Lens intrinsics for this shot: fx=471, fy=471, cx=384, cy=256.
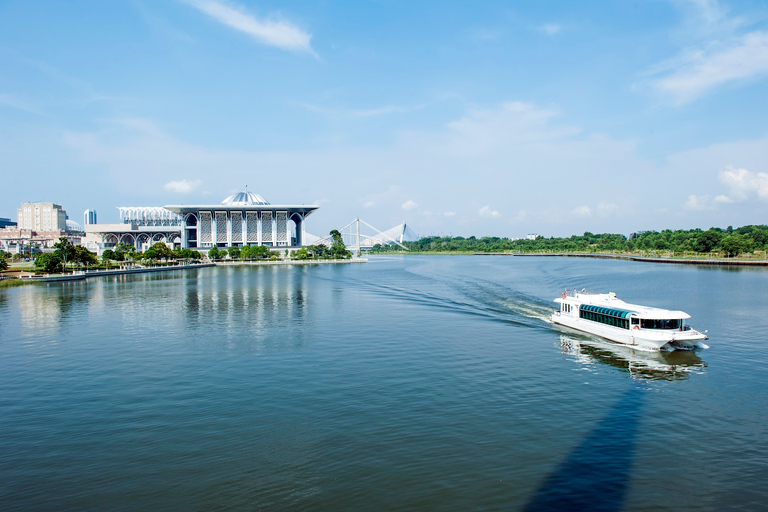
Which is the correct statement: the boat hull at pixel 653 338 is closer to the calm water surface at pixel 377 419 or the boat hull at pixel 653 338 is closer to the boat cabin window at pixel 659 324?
the boat cabin window at pixel 659 324

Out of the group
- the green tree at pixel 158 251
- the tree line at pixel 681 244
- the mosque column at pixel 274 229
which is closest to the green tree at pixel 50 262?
the green tree at pixel 158 251

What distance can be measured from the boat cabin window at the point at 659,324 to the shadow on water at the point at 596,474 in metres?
10.1

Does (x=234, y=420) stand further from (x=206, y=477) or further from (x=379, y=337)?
(x=379, y=337)

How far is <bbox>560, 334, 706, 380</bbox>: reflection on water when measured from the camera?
61.3 feet

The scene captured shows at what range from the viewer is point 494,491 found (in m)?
9.76

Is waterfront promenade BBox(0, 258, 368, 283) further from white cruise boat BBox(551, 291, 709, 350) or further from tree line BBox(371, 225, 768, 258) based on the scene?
tree line BBox(371, 225, 768, 258)

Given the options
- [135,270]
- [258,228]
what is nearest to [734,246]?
[258,228]

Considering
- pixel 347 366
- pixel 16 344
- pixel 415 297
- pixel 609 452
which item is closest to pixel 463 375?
pixel 347 366

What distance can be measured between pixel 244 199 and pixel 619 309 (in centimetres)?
13872

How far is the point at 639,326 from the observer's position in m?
22.2

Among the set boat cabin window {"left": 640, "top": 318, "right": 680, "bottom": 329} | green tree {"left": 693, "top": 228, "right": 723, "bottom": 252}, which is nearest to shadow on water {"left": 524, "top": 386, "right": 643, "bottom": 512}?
boat cabin window {"left": 640, "top": 318, "right": 680, "bottom": 329}

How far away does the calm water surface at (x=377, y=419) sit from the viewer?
9.78 meters

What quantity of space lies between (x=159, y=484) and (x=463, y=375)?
10908 millimetres

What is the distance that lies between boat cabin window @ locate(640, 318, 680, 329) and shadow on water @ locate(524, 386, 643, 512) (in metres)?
10.1
